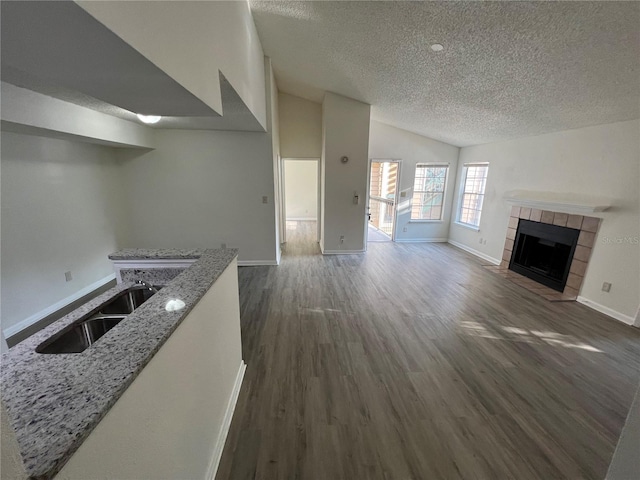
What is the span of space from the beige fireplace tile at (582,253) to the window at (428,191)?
120 inches

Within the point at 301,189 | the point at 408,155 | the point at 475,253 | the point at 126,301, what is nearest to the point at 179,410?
the point at 126,301

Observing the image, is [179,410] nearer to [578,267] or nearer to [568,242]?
[578,267]

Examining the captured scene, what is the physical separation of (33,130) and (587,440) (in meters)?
4.94

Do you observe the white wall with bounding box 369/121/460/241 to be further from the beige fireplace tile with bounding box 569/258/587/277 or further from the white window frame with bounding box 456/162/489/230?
the beige fireplace tile with bounding box 569/258/587/277

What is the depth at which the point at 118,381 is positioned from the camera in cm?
65

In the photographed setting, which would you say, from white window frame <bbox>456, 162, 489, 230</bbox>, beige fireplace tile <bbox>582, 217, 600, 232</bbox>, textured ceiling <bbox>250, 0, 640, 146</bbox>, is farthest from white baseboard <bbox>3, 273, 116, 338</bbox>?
white window frame <bbox>456, 162, 489, 230</bbox>

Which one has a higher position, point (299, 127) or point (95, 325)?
point (299, 127)

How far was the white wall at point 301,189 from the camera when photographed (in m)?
8.38

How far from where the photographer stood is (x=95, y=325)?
137cm

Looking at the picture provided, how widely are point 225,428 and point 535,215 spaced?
502 cm

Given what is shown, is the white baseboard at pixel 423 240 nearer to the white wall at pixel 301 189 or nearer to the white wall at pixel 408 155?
the white wall at pixel 408 155

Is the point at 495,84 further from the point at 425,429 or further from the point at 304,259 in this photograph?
the point at 304,259

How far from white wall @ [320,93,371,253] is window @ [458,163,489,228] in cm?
250

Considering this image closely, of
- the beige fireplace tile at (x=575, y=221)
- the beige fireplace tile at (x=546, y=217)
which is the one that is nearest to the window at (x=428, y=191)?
the beige fireplace tile at (x=546, y=217)
